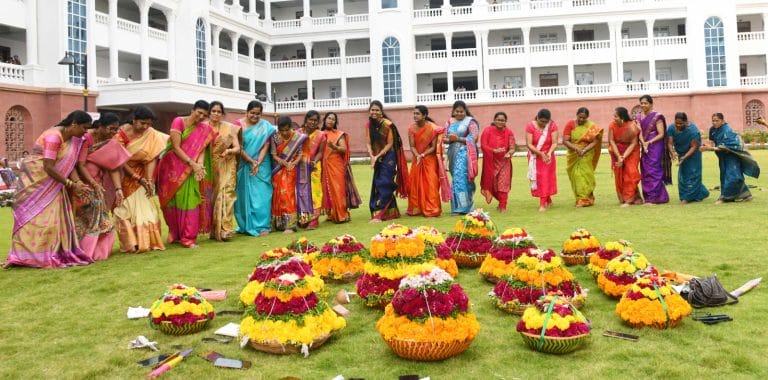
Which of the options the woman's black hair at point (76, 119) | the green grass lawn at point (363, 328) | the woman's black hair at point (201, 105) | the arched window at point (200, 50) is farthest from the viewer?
the arched window at point (200, 50)

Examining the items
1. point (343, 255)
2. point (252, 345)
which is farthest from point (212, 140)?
→ point (252, 345)

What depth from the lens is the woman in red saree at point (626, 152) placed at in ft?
31.5

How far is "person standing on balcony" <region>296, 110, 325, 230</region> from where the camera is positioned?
8.56 m

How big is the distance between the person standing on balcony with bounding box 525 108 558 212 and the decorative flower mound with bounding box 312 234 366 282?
16.8 feet

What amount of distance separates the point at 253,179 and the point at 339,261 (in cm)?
342

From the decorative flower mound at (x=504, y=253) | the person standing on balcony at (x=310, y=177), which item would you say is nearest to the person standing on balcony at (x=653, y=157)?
the person standing on balcony at (x=310, y=177)

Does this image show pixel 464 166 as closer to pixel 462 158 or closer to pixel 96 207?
pixel 462 158

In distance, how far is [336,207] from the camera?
9.06 meters

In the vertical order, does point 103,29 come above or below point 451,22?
below

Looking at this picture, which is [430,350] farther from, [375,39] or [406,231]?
[375,39]

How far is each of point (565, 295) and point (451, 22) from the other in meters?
32.6

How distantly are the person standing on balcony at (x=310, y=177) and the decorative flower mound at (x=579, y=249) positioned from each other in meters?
4.13

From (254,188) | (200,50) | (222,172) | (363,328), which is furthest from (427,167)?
(200,50)

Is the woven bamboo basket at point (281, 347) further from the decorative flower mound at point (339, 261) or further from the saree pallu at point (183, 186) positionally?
the saree pallu at point (183, 186)
